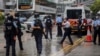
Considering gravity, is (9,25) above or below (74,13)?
above

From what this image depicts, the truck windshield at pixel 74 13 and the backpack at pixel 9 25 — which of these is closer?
the backpack at pixel 9 25

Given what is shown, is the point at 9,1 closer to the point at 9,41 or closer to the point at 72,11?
the point at 72,11

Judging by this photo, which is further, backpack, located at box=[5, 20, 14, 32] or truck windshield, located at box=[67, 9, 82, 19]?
truck windshield, located at box=[67, 9, 82, 19]

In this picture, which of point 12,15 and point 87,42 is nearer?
point 12,15

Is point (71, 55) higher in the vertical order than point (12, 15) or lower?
lower

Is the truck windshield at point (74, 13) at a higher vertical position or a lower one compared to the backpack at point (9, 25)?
lower

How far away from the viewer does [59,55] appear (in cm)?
1645

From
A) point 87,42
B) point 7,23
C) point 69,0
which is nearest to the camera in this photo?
point 7,23

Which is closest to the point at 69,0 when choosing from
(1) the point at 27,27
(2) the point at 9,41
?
(1) the point at 27,27

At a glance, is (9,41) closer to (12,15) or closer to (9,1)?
(12,15)

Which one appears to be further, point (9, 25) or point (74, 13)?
point (74, 13)

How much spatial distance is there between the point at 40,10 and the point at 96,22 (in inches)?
1566

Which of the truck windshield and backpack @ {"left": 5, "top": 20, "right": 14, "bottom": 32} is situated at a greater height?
backpack @ {"left": 5, "top": 20, "right": 14, "bottom": 32}

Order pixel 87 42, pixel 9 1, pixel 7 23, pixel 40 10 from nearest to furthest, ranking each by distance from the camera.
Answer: pixel 7 23
pixel 87 42
pixel 40 10
pixel 9 1
